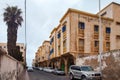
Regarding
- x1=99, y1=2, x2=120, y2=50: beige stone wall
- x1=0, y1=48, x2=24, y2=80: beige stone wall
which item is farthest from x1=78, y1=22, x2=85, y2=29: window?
x1=0, y1=48, x2=24, y2=80: beige stone wall

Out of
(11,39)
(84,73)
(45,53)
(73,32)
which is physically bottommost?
(84,73)

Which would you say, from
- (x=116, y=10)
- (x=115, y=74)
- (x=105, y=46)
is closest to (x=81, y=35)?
(x=105, y=46)

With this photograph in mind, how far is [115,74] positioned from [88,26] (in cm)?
1802

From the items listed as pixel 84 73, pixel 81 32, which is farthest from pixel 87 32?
pixel 84 73

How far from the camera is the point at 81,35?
37219mm

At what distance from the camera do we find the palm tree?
39.3 metres

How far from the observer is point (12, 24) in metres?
40.2

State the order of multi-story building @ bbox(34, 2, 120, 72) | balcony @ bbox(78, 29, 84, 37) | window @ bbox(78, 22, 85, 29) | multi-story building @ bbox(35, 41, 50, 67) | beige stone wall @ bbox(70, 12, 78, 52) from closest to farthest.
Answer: beige stone wall @ bbox(70, 12, 78, 52)
multi-story building @ bbox(34, 2, 120, 72)
balcony @ bbox(78, 29, 84, 37)
window @ bbox(78, 22, 85, 29)
multi-story building @ bbox(35, 41, 50, 67)

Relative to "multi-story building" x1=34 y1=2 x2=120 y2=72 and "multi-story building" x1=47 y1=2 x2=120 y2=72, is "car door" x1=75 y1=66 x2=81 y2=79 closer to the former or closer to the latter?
"multi-story building" x1=34 y1=2 x2=120 y2=72

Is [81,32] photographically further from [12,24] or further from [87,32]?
A: [12,24]

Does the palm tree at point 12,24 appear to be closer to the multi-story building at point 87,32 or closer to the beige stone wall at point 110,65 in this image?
the multi-story building at point 87,32

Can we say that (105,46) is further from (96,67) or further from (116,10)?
(96,67)

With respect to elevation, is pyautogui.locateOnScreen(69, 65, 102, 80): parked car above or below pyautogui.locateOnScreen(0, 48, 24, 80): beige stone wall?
below

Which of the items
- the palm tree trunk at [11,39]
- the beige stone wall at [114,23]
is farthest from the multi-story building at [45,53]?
the beige stone wall at [114,23]
